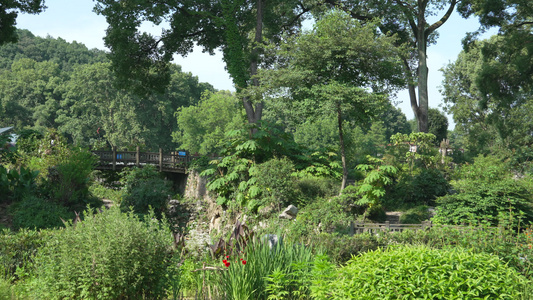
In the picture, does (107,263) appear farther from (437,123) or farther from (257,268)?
(437,123)

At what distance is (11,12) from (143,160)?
35.3 ft

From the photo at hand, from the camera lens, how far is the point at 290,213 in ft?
44.4

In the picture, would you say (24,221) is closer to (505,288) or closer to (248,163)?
(248,163)

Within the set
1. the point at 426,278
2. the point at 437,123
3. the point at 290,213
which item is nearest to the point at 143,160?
the point at 290,213

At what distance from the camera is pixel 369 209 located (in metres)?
13.5

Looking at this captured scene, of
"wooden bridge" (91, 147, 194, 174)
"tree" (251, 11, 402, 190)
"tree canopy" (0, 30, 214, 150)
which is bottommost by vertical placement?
"wooden bridge" (91, 147, 194, 174)

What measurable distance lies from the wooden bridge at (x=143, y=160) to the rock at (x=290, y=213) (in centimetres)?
1167

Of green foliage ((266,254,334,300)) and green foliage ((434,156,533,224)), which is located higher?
green foliage ((434,156,533,224))

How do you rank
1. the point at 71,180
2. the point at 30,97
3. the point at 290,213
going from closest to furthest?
the point at 290,213
the point at 71,180
the point at 30,97

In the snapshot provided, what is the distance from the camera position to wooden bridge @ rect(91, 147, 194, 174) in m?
24.6

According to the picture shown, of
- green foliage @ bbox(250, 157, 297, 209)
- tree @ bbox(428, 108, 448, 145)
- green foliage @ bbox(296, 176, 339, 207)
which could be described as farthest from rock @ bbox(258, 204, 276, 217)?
tree @ bbox(428, 108, 448, 145)

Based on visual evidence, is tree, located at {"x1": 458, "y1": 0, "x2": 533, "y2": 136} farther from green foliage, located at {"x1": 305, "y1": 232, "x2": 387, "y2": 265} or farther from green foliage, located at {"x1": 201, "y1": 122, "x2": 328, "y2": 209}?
green foliage, located at {"x1": 305, "y1": 232, "x2": 387, "y2": 265}

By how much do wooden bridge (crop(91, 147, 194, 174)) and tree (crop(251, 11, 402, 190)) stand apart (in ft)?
34.6

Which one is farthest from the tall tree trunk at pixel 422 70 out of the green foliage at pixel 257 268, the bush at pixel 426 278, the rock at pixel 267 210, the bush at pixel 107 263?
the bush at pixel 107 263
